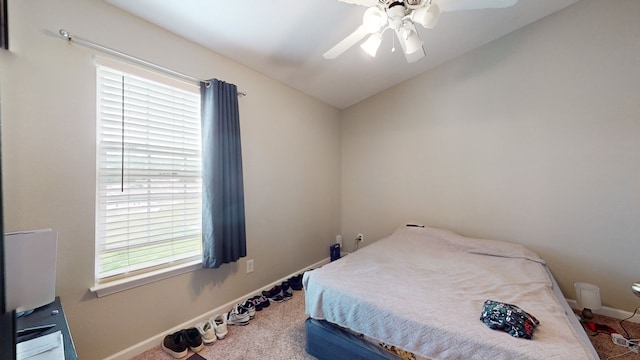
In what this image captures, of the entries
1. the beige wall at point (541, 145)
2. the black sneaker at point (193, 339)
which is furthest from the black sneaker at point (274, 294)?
the beige wall at point (541, 145)

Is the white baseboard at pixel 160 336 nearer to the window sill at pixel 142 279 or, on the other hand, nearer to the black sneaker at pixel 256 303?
the black sneaker at pixel 256 303

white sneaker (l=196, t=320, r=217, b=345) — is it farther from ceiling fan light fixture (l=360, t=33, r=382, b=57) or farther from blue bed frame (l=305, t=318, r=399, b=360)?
ceiling fan light fixture (l=360, t=33, r=382, b=57)

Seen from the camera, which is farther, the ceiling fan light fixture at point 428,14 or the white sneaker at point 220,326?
the white sneaker at point 220,326

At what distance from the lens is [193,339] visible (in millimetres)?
1710

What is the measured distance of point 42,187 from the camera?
4.30ft

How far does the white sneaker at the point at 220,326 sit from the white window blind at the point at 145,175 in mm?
531

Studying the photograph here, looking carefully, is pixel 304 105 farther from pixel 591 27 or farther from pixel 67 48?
pixel 591 27

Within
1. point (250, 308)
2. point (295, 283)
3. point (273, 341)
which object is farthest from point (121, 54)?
point (295, 283)

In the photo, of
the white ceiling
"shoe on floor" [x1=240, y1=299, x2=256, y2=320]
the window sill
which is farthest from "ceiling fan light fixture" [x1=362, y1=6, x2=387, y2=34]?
"shoe on floor" [x1=240, y1=299, x2=256, y2=320]

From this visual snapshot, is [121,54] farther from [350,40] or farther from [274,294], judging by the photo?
[274,294]

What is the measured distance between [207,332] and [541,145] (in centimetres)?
339

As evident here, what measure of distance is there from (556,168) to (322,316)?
255 cm

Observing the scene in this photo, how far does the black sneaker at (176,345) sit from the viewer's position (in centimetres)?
164

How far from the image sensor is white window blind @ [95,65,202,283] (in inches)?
61.0
